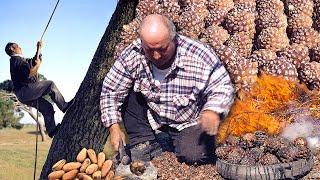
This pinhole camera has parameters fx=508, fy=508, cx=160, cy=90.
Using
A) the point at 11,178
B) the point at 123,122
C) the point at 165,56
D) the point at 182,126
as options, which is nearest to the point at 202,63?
the point at 165,56

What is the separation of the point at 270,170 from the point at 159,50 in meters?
1.53

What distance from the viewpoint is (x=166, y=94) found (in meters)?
5.04

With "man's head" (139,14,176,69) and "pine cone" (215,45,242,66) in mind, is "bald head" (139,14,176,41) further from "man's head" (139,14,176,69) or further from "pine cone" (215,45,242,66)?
"pine cone" (215,45,242,66)

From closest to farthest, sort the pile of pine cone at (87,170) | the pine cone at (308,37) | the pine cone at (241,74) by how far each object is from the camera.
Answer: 1. the pile of pine cone at (87,170)
2. the pine cone at (241,74)
3. the pine cone at (308,37)

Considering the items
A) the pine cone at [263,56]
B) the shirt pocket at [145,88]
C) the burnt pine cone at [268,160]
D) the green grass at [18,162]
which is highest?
the pine cone at [263,56]

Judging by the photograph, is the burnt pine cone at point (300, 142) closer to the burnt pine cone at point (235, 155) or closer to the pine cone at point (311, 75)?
the burnt pine cone at point (235, 155)

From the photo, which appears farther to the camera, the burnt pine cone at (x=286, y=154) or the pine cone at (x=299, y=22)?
the pine cone at (x=299, y=22)

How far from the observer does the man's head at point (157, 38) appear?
14.4 ft

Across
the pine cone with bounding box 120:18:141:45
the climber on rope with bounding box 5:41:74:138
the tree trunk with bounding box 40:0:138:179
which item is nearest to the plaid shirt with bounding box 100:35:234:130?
the pine cone with bounding box 120:18:141:45

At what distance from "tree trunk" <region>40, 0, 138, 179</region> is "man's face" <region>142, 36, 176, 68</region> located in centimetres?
202

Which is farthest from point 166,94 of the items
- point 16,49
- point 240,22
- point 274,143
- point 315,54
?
point 16,49

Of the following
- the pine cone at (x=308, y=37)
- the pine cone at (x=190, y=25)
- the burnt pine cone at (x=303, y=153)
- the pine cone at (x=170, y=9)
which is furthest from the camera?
the pine cone at (x=308, y=37)

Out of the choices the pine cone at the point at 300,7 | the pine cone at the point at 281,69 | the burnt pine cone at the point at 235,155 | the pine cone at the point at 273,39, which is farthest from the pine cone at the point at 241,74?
the pine cone at the point at 300,7

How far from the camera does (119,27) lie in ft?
22.0
